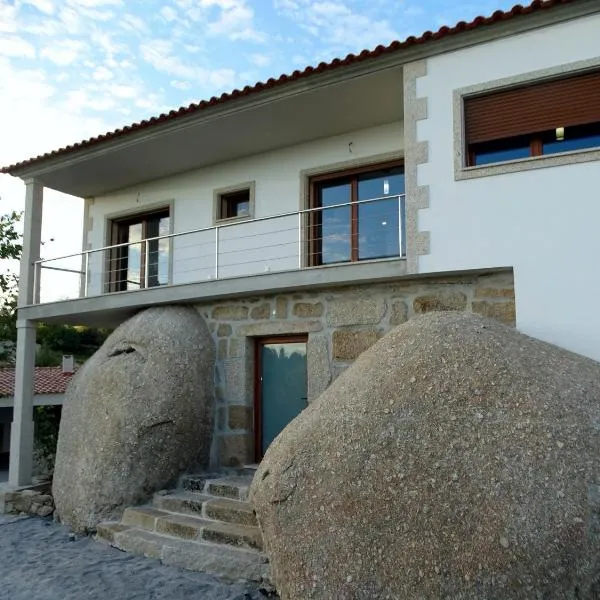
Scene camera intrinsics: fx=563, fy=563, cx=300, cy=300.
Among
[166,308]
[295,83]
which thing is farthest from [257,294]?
[295,83]

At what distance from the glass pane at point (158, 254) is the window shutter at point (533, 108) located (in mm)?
6144

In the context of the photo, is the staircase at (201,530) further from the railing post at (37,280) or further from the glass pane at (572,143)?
the glass pane at (572,143)

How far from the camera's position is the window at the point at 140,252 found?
35.0 feet

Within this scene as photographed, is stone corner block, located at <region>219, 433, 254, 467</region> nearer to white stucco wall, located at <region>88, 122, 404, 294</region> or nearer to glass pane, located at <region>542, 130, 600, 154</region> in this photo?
white stucco wall, located at <region>88, 122, 404, 294</region>

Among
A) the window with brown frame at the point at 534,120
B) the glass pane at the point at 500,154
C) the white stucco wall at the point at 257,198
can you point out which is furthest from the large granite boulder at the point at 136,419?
the window with brown frame at the point at 534,120

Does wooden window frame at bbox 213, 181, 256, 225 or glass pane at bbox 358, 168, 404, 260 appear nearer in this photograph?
glass pane at bbox 358, 168, 404, 260

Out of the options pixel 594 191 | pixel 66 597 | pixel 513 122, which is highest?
pixel 513 122

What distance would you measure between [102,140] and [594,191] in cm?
719

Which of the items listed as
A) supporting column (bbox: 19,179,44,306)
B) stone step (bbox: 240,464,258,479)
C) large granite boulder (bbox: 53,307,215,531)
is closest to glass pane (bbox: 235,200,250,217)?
large granite boulder (bbox: 53,307,215,531)

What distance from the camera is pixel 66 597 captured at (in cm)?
523

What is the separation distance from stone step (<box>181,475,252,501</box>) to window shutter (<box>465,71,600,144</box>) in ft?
16.3

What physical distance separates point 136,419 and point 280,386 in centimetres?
203

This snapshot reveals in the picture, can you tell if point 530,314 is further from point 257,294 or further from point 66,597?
point 66,597

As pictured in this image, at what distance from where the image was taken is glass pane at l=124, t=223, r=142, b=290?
1120cm
